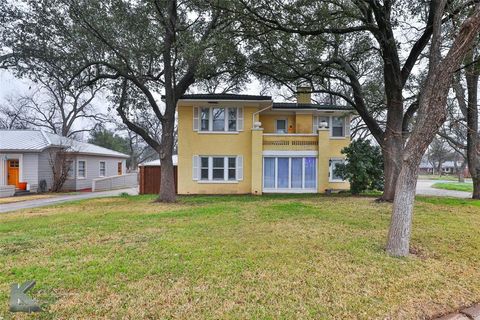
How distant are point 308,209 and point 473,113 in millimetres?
11316

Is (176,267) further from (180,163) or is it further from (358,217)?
(180,163)

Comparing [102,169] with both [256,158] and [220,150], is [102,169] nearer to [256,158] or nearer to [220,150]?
[220,150]

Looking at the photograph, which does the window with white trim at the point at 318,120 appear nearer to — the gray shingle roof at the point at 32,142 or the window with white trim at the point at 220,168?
the window with white trim at the point at 220,168

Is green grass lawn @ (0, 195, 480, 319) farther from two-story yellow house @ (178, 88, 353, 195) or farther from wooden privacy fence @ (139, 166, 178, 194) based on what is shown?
wooden privacy fence @ (139, 166, 178, 194)

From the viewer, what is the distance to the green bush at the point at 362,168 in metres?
14.7

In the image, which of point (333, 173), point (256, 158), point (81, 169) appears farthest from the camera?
point (81, 169)

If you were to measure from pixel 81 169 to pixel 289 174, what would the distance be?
1647cm

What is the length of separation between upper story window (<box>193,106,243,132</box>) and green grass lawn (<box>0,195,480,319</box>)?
956 cm

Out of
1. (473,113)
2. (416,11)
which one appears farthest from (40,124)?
(473,113)

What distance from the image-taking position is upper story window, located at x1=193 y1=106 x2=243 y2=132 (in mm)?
16438

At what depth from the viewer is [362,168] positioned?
47.6 feet

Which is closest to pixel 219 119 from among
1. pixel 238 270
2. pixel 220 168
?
pixel 220 168

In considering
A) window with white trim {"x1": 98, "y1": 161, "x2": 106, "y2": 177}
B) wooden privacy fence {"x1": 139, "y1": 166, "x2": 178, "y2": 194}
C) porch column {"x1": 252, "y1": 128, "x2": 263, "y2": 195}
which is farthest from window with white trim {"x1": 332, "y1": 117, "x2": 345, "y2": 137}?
window with white trim {"x1": 98, "y1": 161, "x2": 106, "y2": 177}

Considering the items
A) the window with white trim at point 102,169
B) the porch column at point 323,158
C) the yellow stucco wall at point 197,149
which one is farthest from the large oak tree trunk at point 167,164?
the window with white trim at point 102,169
